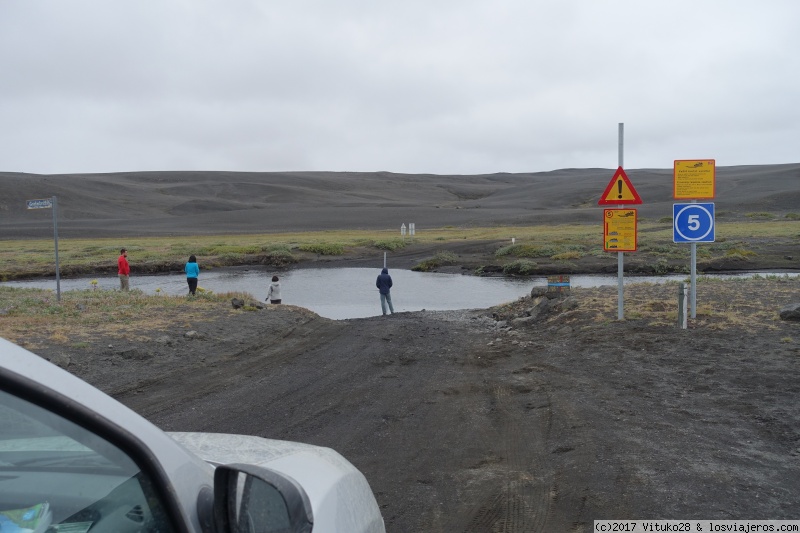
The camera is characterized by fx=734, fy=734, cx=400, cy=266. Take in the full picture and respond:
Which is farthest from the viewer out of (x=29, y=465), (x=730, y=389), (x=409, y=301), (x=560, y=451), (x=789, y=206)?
(x=789, y=206)

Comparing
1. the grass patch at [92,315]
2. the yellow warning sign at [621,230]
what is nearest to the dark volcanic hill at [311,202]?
the grass patch at [92,315]

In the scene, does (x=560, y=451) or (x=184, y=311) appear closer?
(x=560, y=451)

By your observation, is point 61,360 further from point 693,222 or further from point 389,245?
point 389,245

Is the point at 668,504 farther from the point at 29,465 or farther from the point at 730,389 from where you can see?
the point at 29,465

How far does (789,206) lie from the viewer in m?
77.6

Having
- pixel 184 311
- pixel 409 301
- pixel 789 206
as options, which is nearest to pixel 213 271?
pixel 409 301

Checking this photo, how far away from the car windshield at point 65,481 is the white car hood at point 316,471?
477mm

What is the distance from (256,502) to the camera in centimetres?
182

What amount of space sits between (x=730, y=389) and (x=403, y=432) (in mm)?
3769

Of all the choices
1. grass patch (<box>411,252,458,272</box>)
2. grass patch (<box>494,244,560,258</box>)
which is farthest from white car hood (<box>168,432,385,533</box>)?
grass patch (<box>494,244,560,258</box>)

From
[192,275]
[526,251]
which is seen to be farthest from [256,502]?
[526,251]

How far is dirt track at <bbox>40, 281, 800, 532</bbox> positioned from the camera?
5258 millimetres

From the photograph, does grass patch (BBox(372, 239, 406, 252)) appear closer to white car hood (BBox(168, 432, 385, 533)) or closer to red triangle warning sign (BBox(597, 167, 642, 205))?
red triangle warning sign (BBox(597, 167, 642, 205))

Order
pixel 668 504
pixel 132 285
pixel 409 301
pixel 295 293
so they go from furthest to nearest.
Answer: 1. pixel 132 285
2. pixel 295 293
3. pixel 409 301
4. pixel 668 504
